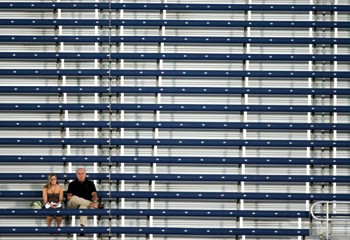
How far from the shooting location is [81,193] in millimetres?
9438

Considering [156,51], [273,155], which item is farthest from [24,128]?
[273,155]

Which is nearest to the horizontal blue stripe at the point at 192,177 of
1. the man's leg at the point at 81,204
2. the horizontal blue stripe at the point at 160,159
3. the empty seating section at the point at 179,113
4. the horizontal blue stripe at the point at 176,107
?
the empty seating section at the point at 179,113

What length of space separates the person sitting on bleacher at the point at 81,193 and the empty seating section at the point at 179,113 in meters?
0.23

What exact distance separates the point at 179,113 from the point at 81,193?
73.8 inches

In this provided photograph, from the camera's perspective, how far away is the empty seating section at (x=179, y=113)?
9.72 meters

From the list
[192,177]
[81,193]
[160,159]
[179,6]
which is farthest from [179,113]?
[81,193]

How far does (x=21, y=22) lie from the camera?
32.9ft

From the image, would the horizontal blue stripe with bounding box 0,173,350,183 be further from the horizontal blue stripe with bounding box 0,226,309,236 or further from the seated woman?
the horizontal blue stripe with bounding box 0,226,309,236

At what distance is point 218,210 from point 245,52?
241 cm

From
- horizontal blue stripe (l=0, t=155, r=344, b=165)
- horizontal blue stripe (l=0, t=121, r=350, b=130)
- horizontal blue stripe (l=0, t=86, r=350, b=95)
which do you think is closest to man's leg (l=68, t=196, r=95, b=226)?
horizontal blue stripe (l=0, t=155, r=344, b=165)

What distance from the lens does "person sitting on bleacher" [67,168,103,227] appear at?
9398 millimetres

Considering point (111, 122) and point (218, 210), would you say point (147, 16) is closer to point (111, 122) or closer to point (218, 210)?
point (111, 122)

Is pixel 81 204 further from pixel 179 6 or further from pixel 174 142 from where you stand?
pixel 179 6

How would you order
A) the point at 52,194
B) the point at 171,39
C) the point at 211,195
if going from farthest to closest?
1. the point at 171,39
2. the point at 211,195
3. the point at 52,194
